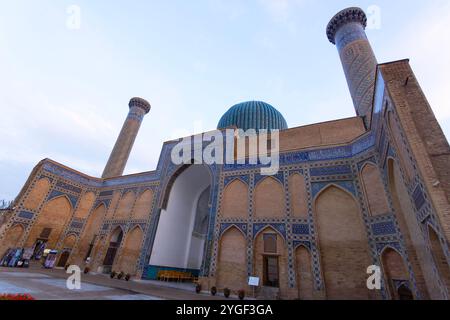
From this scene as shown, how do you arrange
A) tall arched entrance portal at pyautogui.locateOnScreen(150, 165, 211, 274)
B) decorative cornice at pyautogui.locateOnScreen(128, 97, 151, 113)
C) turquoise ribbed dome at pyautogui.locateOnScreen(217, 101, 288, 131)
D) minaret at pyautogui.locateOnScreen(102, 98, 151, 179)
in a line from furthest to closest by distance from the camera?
1. decorative cornice at pyautogui.locateOnScreen(128, 97, 151, 113)
2. minaret at pyautogui.locateOnScreen(102, 98, 151, 179)
3. turquoise ribbed dome at pyautogui.locateOnScreen(217, 101, 288, 131)
4. tall arched entrance portal at pyautogui.locateOnScreen(150, 165, 211, 274)

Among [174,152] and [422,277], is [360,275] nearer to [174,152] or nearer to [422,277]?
[422,277]

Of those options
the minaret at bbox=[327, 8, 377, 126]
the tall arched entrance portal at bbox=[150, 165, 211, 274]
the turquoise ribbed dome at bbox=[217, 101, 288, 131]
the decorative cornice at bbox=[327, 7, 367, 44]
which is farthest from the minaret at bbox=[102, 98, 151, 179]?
the minaret at bbox=[327, 8, 377, 126]

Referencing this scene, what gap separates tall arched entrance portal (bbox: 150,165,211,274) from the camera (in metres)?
12.5

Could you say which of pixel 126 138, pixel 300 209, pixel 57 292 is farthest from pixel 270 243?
pixel 126 138

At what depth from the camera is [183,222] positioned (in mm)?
14164

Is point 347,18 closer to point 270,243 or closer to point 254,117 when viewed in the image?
point 254,117

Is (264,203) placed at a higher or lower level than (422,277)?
higher

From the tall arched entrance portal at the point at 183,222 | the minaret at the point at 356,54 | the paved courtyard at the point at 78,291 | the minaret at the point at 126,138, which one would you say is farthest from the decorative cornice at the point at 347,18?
the minaret at the point at 126,138

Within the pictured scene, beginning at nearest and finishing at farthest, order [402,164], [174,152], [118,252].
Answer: [402,164]
[118,252]
[174,152]

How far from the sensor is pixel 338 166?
30.4 feet

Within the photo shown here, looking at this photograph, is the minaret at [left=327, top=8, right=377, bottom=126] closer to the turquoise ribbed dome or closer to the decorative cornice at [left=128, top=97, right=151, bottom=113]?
the turquoise ribbed dome

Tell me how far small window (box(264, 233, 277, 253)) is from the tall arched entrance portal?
206 inches

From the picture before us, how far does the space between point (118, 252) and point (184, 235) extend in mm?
3858
